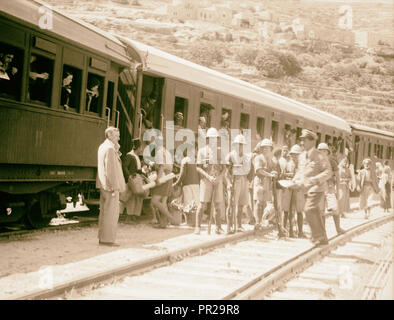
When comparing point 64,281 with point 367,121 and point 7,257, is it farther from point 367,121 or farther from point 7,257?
point 367,121

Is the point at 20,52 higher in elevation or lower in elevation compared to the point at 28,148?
higher

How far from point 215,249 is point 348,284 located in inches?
116

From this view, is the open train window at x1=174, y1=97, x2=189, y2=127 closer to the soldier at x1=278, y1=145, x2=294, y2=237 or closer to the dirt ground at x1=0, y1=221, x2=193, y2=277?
the soldier at x1=278, y1=145, x2=294, y2=237

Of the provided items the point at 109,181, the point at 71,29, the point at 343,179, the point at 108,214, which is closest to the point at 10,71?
the point at 71,29

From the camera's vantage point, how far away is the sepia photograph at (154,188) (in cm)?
704

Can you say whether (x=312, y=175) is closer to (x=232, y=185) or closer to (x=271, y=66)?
(x=232, y=185)

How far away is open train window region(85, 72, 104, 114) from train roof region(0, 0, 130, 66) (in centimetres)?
52

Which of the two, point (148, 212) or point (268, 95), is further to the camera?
point (268, 95)

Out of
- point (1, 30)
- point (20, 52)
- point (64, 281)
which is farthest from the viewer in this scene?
point (20, 52)

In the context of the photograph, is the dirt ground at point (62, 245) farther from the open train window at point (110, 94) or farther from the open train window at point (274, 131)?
the open train window at point (274, 131)

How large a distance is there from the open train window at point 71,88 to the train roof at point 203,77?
6.74 ft

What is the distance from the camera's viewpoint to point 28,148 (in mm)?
9102

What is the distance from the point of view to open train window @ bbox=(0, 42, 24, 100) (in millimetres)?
8688

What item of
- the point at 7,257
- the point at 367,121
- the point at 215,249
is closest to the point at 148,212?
the point at 215,249
